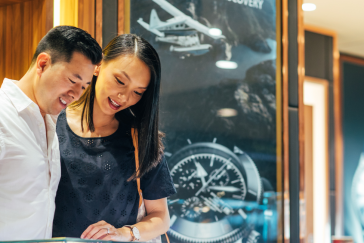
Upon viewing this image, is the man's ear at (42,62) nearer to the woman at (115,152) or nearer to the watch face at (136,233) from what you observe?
the woman at (115,152)

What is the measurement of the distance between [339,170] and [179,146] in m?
3.03

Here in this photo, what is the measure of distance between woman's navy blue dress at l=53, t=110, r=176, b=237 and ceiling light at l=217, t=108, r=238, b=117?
2.81ft

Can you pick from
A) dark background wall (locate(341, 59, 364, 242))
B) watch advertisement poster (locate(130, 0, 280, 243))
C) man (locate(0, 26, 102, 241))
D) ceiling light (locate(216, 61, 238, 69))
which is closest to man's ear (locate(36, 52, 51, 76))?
man (locate(0, 26, 102, 241))

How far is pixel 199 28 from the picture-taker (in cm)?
227

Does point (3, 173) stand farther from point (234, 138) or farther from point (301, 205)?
point (301, 205)

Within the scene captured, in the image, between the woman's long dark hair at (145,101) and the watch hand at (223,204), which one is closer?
the woman's long dark hair at (145,101)

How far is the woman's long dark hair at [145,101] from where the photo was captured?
1454 mm

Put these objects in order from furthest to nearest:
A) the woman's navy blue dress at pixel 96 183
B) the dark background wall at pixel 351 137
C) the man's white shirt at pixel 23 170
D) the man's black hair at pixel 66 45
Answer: the dark background wall at pixel 351 137
the woman's navy blue dress at pixel 96 183
the man's black hair at pixel 66 45
the man's white shirt at pixel 23 170

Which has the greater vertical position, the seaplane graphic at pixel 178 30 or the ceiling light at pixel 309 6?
the ceiling light at pixel 309 6

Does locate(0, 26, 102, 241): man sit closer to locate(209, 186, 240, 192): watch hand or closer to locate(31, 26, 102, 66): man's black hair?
locate(31, 26, 102, 66): man's black hair

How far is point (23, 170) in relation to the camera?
1148 mm

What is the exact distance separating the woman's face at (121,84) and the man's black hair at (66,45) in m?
0.15

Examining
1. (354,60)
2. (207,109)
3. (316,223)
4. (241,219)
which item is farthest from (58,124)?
(354,60)

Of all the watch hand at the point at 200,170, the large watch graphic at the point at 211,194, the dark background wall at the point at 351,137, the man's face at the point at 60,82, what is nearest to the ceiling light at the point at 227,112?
the large watch graphic at the point at 211,194
